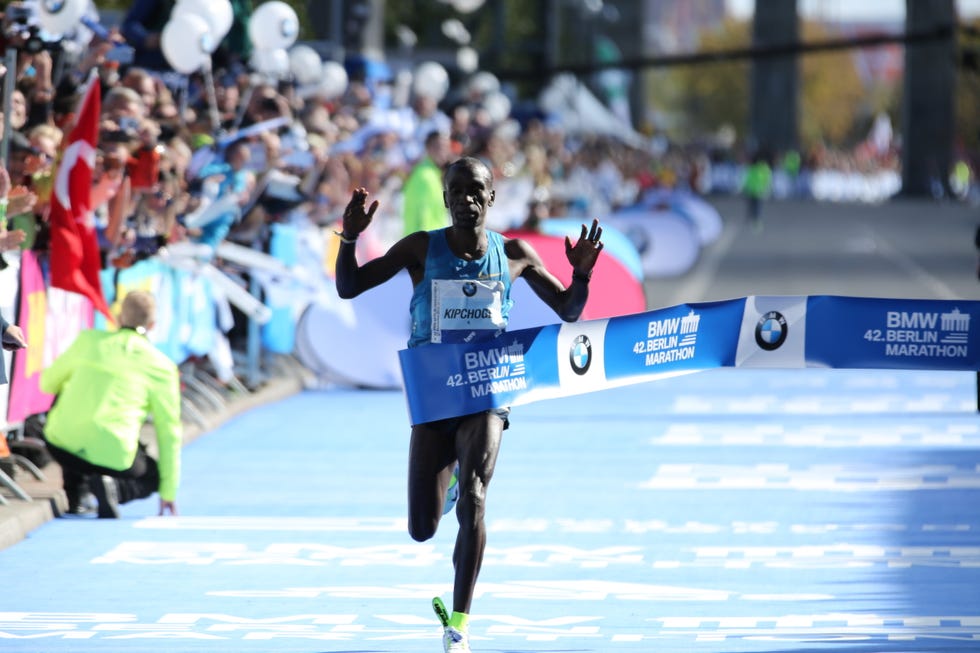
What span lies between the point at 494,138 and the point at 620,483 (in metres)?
10.8

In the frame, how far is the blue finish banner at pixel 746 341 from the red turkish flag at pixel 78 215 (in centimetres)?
412

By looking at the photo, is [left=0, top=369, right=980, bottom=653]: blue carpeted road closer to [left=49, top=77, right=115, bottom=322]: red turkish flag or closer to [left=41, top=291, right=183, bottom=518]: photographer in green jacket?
[left=41, top=291, right=183, bottom=518]: photographer in green jacket

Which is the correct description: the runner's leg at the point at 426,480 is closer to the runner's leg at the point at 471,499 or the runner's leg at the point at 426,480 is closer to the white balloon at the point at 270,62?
the runner's leg at the point at 471,499

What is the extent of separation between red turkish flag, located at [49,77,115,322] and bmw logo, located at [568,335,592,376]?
414 cm

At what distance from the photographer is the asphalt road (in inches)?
1187

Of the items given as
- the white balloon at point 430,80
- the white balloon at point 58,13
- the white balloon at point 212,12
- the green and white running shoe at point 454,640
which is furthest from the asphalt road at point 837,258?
the green and white running shoe at point 454,640

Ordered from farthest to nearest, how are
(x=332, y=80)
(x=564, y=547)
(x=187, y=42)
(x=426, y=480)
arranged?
(x=332, y=80), (x=187, y=42), (x=564, y=547), (x=426, y=480)

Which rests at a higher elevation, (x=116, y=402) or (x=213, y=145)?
(x=213, y=145)

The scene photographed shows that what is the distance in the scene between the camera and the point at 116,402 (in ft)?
36.9

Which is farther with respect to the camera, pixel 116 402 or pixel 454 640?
pixel 116 402

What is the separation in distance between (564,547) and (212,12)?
6622mm

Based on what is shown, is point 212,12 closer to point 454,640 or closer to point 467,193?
point 467,193

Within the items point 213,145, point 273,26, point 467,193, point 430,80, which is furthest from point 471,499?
point 430,80

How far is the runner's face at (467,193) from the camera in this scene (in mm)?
8133
